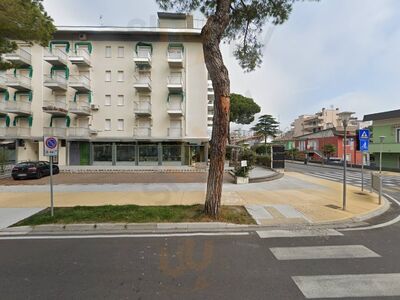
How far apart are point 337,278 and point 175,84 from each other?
2364cm

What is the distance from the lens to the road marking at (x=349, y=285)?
323 centimetres

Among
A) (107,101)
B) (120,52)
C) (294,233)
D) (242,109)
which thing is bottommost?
(294,233)

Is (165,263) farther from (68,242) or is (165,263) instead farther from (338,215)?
(338,215)

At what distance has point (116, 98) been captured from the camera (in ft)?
83.5

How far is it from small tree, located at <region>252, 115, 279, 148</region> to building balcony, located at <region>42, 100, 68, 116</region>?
32264mm

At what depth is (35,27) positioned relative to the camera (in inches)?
335

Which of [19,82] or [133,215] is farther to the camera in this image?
[19,82]

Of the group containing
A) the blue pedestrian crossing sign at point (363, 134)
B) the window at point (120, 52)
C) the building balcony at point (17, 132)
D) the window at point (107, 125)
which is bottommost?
the blue pedestrian crossing sign at point (363, 134)

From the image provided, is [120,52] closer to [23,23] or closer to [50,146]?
[23,23]

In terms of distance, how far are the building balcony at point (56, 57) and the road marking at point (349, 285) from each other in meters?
28.4

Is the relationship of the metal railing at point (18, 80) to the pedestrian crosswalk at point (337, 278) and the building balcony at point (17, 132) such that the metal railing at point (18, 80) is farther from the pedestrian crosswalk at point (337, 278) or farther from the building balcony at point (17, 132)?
the pedestrian crosswalk at point (337, 278)

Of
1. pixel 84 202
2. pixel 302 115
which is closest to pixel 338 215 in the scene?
pixel 84 202

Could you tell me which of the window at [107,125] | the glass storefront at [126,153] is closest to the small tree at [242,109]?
the glass storefront at [126,153]

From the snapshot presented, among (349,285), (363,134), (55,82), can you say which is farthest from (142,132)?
(349,285)
